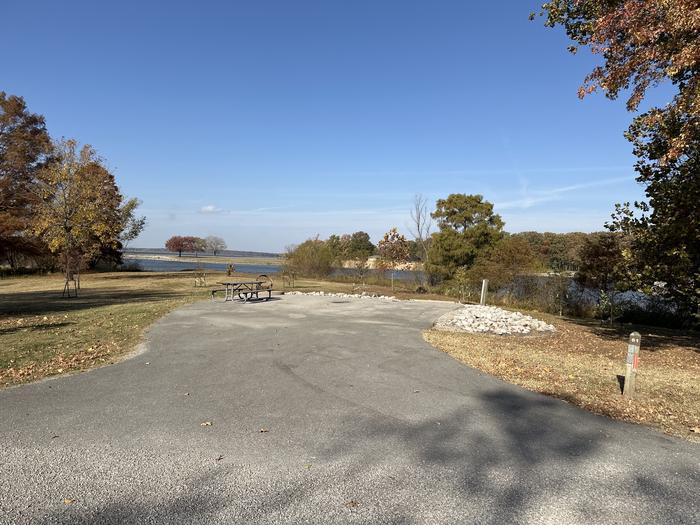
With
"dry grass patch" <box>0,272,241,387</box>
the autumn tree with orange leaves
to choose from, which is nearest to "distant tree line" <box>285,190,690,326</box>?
the autumn tree with orange leaves

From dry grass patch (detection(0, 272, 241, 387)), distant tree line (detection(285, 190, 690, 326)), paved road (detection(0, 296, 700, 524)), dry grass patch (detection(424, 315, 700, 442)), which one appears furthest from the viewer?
distant tree line (detection(285, 190, 690, 326))

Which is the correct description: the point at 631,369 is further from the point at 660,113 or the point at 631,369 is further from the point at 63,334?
the point at 63,334

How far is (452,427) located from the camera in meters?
4.55

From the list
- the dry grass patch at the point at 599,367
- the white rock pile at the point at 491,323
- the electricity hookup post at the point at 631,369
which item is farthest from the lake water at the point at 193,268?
the electricity hookup post at the point at 631,369

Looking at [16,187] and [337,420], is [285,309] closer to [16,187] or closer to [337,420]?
[337,420]

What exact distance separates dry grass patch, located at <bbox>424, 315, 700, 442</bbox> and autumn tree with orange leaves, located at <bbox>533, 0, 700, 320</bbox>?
1.68m

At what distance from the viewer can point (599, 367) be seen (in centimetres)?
788

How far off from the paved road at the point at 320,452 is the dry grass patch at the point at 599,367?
56 cm

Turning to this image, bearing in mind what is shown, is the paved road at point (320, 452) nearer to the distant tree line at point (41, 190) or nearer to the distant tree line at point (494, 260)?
the distant tree line at point (494, 260)

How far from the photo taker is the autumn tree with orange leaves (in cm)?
717

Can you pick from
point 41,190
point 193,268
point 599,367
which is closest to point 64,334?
point 599,367

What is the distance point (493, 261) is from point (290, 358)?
59.8ft

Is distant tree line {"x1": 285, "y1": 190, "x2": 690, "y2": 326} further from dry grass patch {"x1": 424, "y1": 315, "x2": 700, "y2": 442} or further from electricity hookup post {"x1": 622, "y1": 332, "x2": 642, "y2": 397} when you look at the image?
electricity hookup post {"x1": 622, "y1": 332, "x2": 642, "y2": 397}

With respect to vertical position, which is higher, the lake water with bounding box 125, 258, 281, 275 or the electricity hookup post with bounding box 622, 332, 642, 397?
the electricity hookup post with bounding box 622, 332, 642, 397
